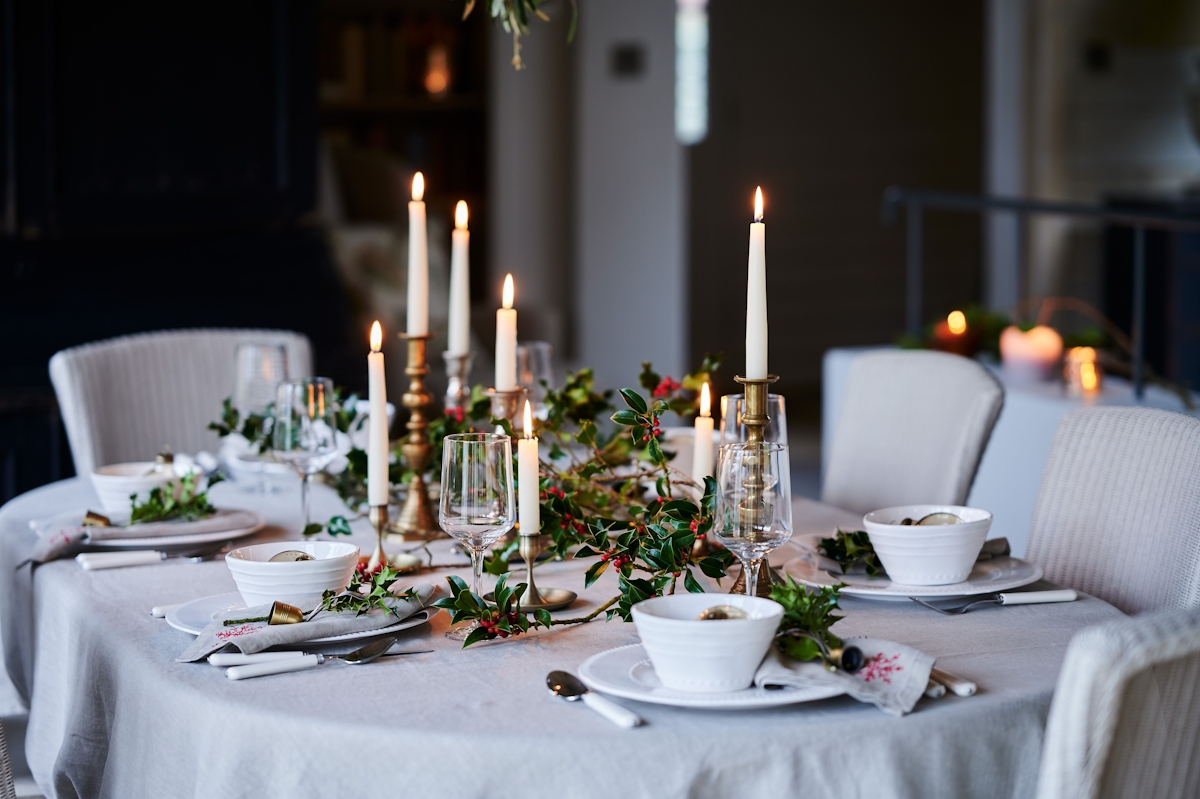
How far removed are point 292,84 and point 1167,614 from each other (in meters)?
3.12

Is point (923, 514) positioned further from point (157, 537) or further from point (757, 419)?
point (157, 537)

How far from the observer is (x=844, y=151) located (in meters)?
7.07

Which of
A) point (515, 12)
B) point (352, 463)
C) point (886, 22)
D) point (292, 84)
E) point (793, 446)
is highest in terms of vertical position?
point (886, 22)

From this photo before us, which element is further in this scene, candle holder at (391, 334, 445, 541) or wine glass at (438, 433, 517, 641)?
candle holder at (391, 334, 445, 541)

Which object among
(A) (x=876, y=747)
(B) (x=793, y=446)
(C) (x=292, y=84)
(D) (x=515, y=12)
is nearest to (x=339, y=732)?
(A) (x=876, y=747)

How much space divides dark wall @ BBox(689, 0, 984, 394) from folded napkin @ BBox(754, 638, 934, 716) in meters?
5.43

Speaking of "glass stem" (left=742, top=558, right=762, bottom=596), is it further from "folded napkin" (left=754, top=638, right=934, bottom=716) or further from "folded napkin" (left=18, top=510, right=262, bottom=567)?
"folded napkin" (left=18, top=510, right=262, bottom=567)

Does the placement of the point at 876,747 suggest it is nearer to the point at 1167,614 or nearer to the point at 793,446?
the point at 1167,614

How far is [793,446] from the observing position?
225 inches

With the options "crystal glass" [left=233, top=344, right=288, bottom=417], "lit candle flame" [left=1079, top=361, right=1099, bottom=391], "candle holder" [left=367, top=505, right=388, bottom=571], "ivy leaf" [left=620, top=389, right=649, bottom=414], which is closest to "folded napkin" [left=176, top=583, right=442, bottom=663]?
"candle holder" [left=367, top=505, right=388, bottom=571]

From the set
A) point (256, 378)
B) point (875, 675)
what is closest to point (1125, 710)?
point (875, 675)

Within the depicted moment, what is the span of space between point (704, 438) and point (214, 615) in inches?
20.6

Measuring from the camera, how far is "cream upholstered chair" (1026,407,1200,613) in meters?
1.46

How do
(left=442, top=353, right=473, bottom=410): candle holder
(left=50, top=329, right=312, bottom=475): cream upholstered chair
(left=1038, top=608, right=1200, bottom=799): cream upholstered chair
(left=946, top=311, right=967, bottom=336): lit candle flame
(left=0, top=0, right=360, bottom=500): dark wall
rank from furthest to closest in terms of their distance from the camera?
(left=946, top=311, right=967, bottom=336): lit candle flame < (left=0, top=0, right=360, bottom=500): dark wall < (left=50, top=329, right=312, bottom=475): cream upholstered chair < (left=442, top=353, right=473, bottom=410): candle holder < (left=1038, top=608, right=1200, bottom=799): cream upholstered chair
